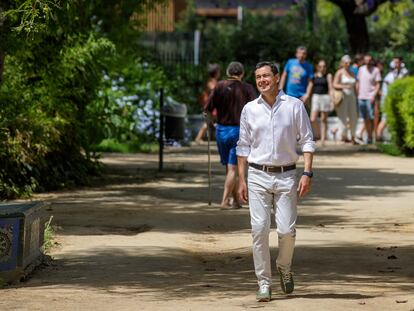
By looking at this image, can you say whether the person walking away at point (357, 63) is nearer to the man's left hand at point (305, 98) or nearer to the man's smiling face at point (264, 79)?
the man's left hand at point (305, 98)

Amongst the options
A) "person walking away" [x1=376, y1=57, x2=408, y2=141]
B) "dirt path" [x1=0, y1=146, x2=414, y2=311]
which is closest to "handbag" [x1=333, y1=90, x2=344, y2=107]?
"person walking away" [x1=376, y1=57, x2=408, y2=141]

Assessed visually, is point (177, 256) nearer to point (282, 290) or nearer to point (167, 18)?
→ point (282, 290)

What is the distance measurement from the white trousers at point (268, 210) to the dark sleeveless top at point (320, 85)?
19521mm

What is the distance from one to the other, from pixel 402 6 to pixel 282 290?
40.4 meters

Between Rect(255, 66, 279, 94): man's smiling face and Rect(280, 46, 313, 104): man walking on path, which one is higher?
Rect(255, 66, 279, 94): man's smiling face

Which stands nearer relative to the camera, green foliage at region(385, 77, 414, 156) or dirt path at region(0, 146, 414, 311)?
dirt path at region(0, 146, 414, 311)

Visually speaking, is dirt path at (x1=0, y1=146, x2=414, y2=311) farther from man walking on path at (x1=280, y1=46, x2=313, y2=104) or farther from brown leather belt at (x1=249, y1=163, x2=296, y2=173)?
man walking on path at (x1=280, y1=46, x2=313, y2=104)

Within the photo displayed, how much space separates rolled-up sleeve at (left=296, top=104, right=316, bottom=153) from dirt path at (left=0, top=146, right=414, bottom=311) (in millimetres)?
1104

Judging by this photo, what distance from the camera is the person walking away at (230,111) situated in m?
16.7

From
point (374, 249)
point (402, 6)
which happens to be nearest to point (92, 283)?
point (374, 249)

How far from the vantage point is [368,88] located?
99.0 ft

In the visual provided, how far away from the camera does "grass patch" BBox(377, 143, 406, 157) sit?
26.8m

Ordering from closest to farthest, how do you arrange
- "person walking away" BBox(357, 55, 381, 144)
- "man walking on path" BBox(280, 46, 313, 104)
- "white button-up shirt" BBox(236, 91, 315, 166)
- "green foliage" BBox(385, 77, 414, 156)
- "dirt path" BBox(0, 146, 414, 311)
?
"dirt path" BBox(0, 146, 414, 311)
"white button-up shirt" BBox(236, 91, 315, 166)
"man walking on path" BBox(280, 46, 313, 104)
"green foliage" BBox(385, 77, 414, 156)
"person walking away" BBox(357, 55, 381, 144)

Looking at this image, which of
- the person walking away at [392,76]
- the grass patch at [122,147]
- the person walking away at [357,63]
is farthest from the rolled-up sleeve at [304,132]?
the person walking away at [357,63]
